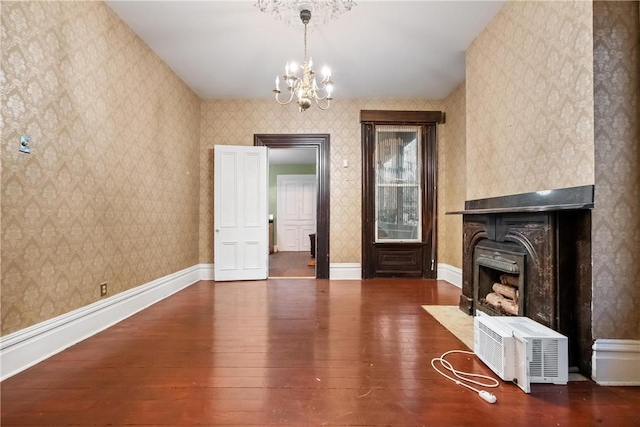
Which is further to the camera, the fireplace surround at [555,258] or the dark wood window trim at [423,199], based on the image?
the dark wood window trim at [423,199]

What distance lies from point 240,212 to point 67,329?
248cm

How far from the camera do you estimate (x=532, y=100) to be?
82.0 inches

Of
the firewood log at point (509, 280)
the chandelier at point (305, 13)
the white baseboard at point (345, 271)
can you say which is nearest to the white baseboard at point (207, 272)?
the white baseboard at point (345, 271)

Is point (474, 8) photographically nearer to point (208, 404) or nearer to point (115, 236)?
point (208, 404)

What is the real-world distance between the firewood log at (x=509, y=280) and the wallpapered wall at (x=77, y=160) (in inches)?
139

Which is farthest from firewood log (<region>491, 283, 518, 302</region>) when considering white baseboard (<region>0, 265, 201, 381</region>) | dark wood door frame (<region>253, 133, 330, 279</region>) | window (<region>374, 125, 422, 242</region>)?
white baseboard (<region>0, 265, 201, 381</region>)

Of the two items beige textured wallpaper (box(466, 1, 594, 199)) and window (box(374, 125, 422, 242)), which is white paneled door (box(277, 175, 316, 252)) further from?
beige textured wallpaper (box(466, 1, 594, 199))

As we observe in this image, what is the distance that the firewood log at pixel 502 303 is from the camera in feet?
7.10

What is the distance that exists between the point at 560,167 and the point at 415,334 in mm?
1601

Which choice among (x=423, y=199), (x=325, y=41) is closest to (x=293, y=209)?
(x=423, y=199)

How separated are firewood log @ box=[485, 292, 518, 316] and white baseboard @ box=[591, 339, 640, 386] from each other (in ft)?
1.66

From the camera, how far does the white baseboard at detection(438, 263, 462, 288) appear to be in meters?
3.93

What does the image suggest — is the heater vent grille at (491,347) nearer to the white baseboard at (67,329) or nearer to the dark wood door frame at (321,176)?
the dark wood door frame at (321,176)

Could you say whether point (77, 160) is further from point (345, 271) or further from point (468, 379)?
point (345, 271)
